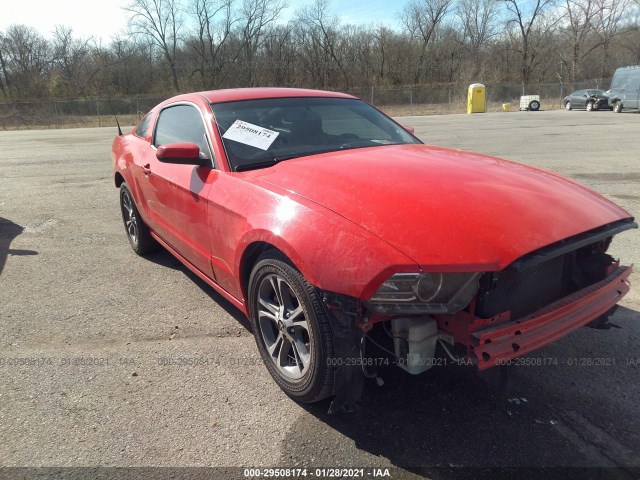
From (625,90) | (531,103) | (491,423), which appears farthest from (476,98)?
(491,423)

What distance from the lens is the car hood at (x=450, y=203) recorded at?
2.02 metres

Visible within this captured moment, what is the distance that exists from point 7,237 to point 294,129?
4462 mm

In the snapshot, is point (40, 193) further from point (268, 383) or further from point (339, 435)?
point (339, 435)

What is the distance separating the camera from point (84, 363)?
9.99 ft

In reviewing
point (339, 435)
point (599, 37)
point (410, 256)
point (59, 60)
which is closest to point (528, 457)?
point (339, 435)

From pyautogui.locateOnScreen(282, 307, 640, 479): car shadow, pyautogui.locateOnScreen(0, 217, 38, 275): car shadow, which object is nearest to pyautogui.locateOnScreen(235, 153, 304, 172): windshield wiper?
pyautogui.locateOnScreen(282, 307, 640, 479): car shadow

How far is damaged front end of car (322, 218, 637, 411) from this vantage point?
2037mm

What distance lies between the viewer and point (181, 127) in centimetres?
386

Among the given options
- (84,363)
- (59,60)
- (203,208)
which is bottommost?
(84,363)

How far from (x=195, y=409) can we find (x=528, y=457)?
5.49 ft

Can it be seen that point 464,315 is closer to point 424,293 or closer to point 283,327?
point 424,293

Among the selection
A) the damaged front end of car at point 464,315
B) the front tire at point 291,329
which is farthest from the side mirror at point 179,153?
the damaged front end of car at point 464,315

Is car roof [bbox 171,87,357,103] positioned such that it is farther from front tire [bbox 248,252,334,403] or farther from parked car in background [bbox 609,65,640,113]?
parked car in background [bbox 609,65,640,113]

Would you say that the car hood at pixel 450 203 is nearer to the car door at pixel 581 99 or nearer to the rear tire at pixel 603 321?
the rear tire at pixel 603 321
